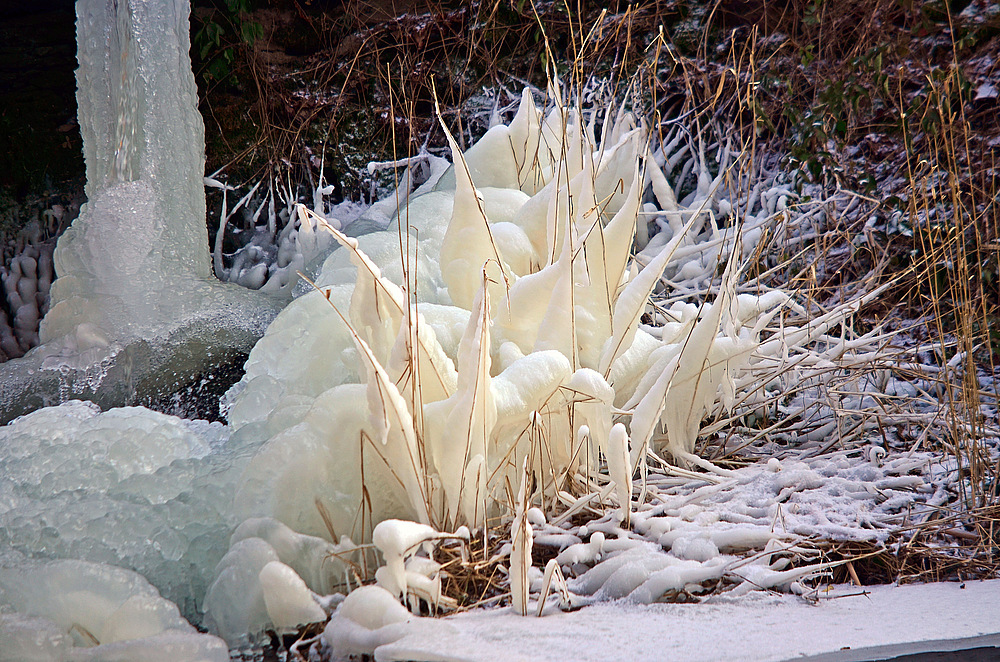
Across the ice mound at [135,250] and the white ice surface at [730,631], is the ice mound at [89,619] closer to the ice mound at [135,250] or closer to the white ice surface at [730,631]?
the white ice surface at [730,631]

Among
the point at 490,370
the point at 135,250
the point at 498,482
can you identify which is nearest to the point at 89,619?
the point at 498,482

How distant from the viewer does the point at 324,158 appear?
140 inches

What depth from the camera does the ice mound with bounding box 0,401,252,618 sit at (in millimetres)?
1053

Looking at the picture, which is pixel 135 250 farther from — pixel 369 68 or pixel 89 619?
pixel 369 68

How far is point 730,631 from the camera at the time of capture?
865mm

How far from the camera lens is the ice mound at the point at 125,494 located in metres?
1.05

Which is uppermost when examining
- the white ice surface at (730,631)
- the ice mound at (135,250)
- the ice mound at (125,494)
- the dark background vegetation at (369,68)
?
the dark background vegetation at (369,68)

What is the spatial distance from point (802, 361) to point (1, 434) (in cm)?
156

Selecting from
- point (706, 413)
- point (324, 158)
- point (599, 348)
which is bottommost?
point (706, 413)

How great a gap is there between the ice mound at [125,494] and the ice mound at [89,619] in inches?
3.0

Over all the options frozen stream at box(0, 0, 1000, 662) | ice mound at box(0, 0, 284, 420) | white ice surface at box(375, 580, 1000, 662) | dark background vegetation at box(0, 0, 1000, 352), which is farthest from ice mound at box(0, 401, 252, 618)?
dark background vegetation at box(0, 0, 1000, 352)

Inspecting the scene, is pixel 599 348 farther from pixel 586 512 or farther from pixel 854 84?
pixel 854 84

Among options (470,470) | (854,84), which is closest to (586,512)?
(470,470)

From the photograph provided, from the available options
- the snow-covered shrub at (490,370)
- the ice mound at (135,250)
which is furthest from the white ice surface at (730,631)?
the ice mound at (135,250)
